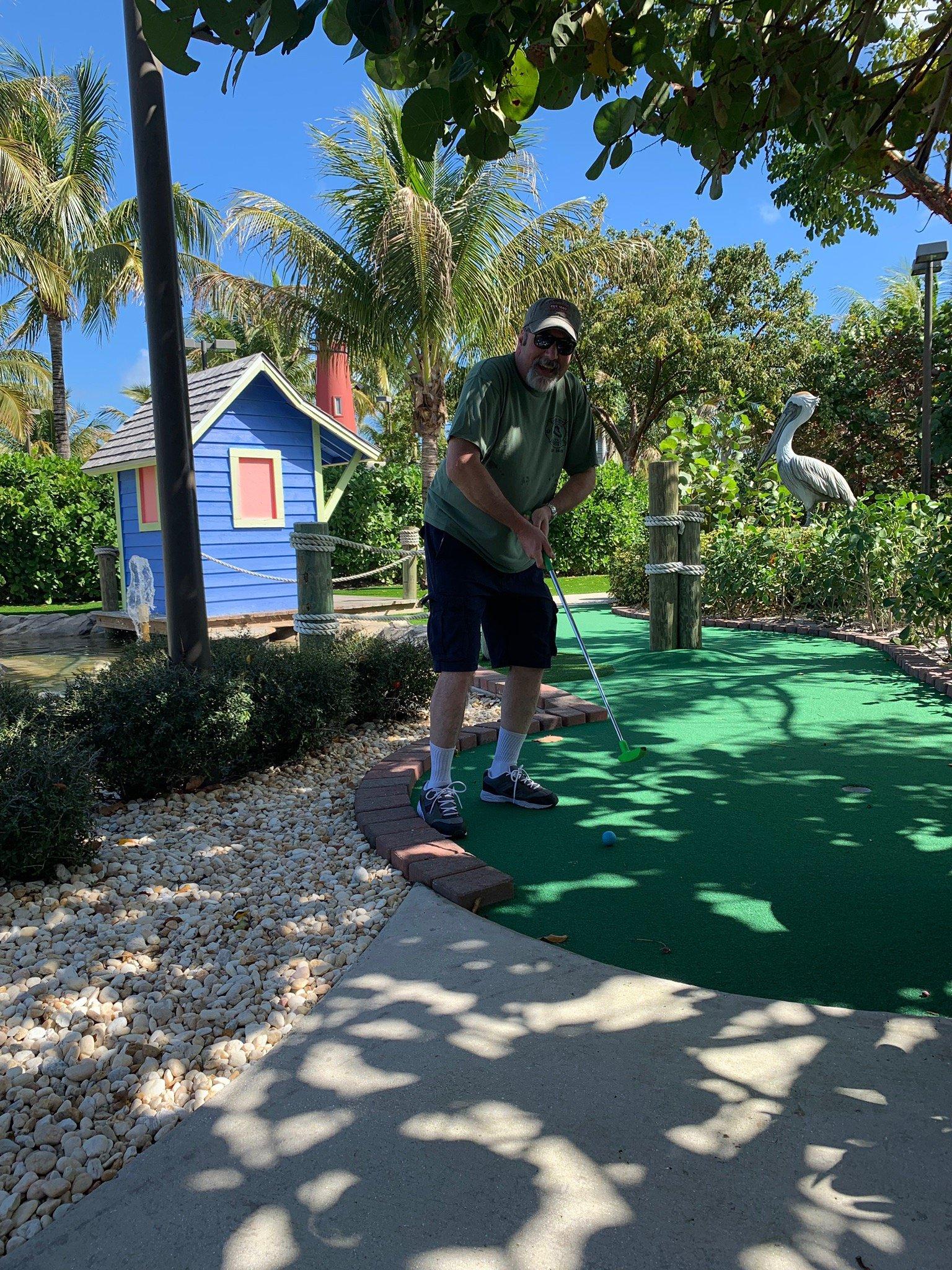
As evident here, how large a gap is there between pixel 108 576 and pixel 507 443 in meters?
11.5

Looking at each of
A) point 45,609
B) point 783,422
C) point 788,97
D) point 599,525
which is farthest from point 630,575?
point 45,609

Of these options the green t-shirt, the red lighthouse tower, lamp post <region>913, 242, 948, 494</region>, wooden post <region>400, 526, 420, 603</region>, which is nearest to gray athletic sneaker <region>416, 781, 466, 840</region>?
the green t-shirt

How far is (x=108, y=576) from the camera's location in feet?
43.4

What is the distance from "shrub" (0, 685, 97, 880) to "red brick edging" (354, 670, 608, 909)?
97 centimetres

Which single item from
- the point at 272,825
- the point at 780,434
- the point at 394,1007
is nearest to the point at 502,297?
the point at 780,434

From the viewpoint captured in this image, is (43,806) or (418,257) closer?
(43,806)

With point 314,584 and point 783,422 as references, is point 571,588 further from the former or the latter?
point 314,584

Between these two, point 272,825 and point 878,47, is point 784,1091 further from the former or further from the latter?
point 878,47

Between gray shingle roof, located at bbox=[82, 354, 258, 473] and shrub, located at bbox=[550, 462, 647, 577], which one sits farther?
shrub, located at bbox=[550, 462, 647, 577]

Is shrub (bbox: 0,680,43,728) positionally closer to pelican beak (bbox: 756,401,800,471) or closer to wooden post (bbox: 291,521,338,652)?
wooden post (bbox: 291,521,338,652)

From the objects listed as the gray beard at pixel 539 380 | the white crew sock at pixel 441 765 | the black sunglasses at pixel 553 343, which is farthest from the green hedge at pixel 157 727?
the black sunglasses at pixel 553 343

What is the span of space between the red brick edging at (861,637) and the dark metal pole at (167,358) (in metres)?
4.24

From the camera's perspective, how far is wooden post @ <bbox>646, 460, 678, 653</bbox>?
290 inches

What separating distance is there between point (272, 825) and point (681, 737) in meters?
2.11
